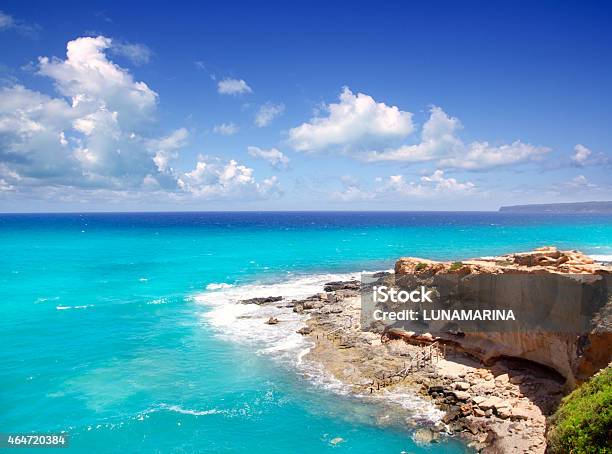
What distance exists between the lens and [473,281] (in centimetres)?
3403

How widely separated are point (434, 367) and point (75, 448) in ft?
75.6

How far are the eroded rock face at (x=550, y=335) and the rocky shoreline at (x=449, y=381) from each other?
674mm

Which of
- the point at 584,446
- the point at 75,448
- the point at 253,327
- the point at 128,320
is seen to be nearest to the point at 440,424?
the point at 584,446

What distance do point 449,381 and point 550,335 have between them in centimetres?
690

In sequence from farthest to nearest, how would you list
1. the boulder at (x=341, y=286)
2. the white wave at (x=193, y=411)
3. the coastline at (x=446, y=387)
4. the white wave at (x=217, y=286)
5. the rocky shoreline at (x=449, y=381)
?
1. the white wave at (x=217, y=286)
2. the boulder at (x=341, y=286)
3. the white wave at (x=193, y=411)
4. the rocky shoreline at (x=449, y=381)
5. the coastline at (x=446, y=387)

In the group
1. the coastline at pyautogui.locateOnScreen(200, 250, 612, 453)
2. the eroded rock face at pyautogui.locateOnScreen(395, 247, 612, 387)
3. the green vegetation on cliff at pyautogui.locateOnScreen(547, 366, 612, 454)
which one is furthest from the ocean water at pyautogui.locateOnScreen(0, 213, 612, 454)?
the eroded rock face at pyautogui.locateOnScreen(395, 247, 612, 387)

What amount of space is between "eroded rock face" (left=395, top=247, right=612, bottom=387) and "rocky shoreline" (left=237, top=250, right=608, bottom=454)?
0.67 metres

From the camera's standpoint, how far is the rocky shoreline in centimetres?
2345

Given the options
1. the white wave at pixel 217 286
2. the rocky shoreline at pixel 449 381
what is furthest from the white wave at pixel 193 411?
the white wave at pixel 217 286

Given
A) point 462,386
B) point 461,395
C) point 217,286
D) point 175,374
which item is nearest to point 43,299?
point 217,286

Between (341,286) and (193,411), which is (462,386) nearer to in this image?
(193,411)

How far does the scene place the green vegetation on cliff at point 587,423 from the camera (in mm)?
16281

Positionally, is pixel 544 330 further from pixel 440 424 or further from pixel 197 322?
pixel 197 322

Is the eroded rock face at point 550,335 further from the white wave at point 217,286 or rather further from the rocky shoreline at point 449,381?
the white wave at point 217,286
